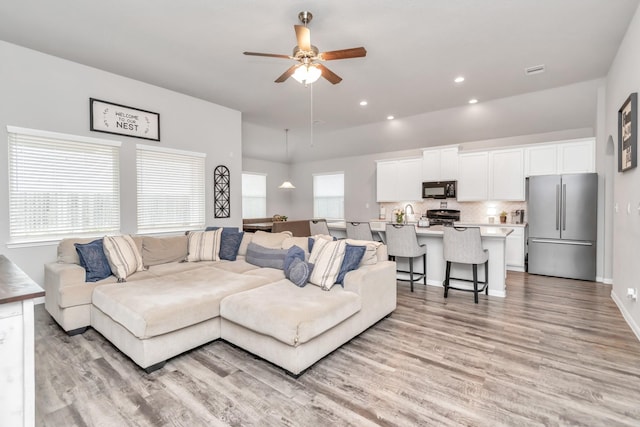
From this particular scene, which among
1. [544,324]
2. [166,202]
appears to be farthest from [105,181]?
[544,324]

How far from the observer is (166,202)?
519 centimetres

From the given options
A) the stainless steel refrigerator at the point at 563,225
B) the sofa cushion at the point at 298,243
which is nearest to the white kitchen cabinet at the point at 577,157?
the stainless steel refrigerator at the point at 563,225

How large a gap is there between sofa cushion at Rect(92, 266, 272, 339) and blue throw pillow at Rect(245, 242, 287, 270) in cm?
49

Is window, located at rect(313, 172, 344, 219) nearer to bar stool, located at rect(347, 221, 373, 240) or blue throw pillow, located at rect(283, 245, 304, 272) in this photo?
bar stool, located at rect(347, 221, 373, 240)

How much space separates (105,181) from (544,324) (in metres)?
5.80

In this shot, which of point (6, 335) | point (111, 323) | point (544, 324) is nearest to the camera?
point (6, 335)

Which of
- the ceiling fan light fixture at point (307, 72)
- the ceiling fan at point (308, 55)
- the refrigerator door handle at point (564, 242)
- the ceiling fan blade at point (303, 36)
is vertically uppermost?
the ceiling fan blade at point (303, 36)

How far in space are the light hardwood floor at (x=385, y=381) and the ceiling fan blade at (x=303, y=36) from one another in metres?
2.73

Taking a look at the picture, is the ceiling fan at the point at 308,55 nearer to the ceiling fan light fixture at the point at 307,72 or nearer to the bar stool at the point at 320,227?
the ceiling fan light fixture at the point at 307,72

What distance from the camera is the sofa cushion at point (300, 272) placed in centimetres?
306

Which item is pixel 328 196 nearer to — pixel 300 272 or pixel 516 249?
pixel 516 249

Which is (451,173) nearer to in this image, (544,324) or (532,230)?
(532,230)

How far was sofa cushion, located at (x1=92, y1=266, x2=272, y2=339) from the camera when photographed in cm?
240

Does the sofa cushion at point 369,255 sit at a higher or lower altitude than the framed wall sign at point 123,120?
lower
